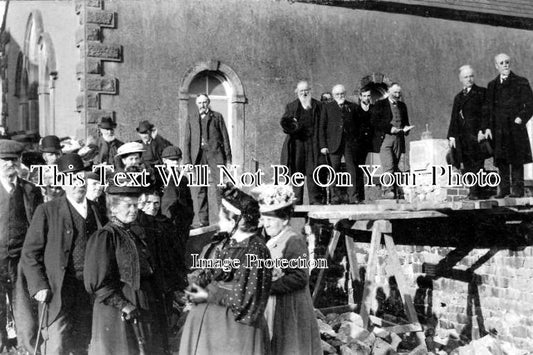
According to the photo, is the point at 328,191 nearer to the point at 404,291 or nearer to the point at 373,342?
the point at 404,291

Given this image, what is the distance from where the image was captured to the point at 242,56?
12359 millimetres

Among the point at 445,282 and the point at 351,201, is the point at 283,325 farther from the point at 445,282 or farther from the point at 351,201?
the point at 445,282

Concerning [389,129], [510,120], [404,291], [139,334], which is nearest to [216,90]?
[389,129]

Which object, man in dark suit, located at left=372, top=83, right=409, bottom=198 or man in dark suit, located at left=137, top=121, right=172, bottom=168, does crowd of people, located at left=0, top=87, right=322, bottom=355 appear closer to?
man in dark suit, located at left=137, top=121, right=172, bottom=168

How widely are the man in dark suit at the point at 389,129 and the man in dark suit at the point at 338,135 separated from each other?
54cm

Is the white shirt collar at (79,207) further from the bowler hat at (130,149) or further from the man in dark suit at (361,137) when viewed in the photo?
the man in dark suit at (361,137)

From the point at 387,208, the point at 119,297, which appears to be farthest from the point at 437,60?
the point at 119,297

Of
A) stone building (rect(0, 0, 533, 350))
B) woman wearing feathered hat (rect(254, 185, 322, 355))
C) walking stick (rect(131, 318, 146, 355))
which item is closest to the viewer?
walking stick (rect(131, 318, 146, 355))

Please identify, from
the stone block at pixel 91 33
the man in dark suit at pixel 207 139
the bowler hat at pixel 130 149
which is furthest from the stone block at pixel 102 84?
the bowler hat at pixel 130 149

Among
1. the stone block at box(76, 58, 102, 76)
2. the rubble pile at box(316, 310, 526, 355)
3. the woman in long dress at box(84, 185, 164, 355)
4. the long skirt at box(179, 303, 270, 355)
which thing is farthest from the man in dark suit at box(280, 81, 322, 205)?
the long skirt at box(179, 303, 270, 355)

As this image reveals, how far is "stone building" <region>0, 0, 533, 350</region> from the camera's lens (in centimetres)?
1126

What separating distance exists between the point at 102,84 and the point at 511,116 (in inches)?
251

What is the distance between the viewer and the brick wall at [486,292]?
9.01 m

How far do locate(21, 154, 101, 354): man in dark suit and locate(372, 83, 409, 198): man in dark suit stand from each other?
5.90 meters
